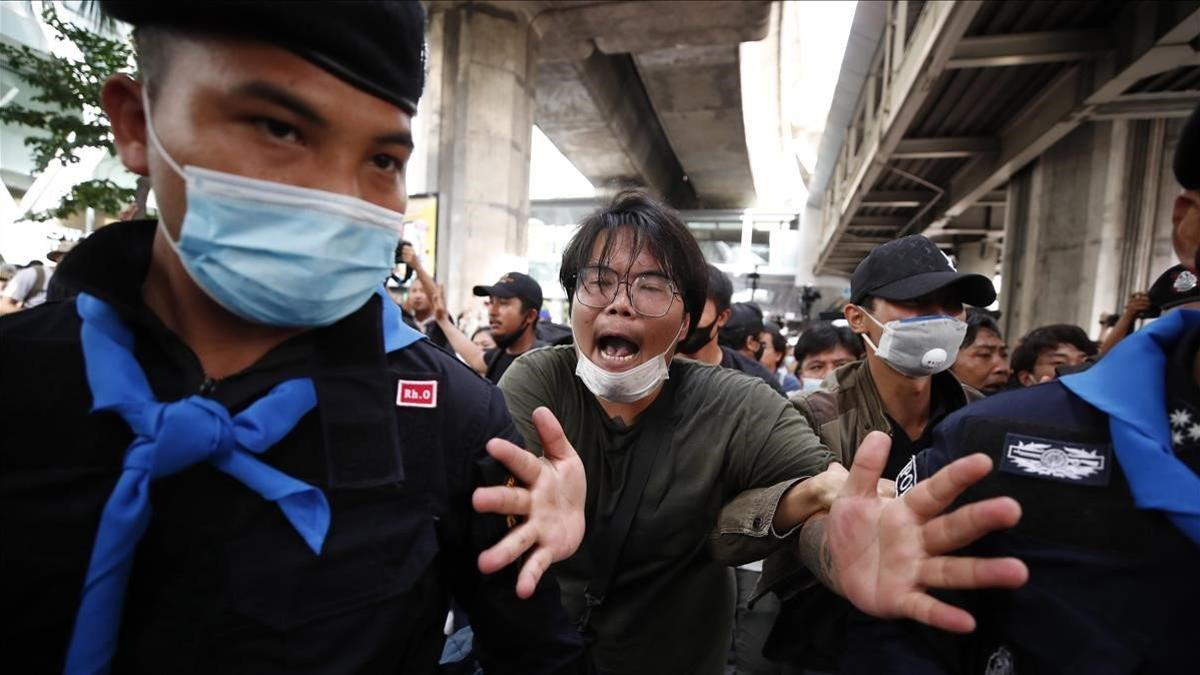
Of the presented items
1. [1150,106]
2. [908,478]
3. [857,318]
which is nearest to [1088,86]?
[1150,106]

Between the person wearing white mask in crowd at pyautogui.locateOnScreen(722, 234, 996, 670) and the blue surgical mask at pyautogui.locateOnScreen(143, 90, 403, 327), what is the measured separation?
5.28 feet

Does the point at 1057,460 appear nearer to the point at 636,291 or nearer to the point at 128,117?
the point at 636,291

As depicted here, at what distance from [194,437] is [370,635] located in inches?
14.7

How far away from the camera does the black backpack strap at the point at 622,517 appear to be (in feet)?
4.93

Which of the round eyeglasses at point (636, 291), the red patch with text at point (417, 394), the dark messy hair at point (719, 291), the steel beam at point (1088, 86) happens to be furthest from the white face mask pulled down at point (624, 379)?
the steel beam at point (1088, 86)

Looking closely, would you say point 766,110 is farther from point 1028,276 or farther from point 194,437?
point 194,437

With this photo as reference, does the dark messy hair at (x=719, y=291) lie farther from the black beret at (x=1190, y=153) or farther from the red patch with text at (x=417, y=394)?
the red patch with text at (x=417, y=394)

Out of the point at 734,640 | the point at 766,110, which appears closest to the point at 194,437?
the point at 734,640

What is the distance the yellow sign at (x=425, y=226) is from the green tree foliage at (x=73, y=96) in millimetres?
2960

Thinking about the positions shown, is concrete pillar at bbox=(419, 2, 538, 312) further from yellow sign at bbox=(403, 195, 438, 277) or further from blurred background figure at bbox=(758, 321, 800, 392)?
blurred background figure at bbox=(758, 321, 800, 392)

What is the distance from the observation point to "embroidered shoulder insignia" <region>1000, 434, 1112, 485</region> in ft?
3.35

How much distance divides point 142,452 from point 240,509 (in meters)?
0.14

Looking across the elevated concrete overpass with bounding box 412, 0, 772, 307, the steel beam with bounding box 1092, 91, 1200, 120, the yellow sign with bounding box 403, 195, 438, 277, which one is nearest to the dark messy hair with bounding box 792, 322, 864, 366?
A: the steel beam with bounding box 1092, 91, 1200, 120

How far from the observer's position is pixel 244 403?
2.73 ft
